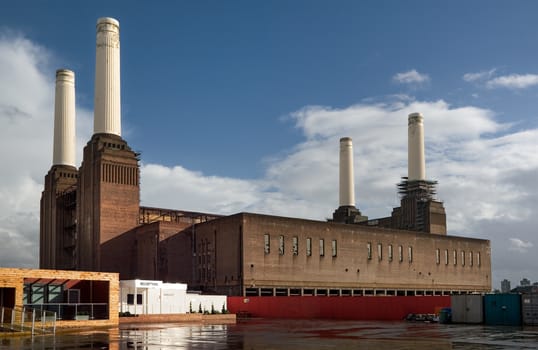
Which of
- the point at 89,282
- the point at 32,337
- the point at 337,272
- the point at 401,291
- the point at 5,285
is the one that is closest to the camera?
the point at 32,337

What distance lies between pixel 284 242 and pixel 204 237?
8894 mm

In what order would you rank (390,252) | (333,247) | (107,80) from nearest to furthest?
(107,80), (333,247), (390,252)

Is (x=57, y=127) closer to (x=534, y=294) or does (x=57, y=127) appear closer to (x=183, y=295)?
(x=183, y=295)

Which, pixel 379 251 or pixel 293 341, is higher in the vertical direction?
pixel 379 251

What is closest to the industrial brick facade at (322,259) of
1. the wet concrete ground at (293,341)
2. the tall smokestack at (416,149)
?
the tall smokestack at (416,149)

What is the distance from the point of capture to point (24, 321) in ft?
122

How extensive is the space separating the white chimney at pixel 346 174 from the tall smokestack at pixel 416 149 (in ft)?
30.9

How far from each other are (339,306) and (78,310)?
907 inches

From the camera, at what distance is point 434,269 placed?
9494 centimetres

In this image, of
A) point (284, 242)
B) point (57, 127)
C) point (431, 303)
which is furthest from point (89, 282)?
point (57, 127)

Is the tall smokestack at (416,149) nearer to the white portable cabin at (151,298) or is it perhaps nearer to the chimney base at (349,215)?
the chimney base at (349,215)

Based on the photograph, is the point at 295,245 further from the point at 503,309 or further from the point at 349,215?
the point at 503,309

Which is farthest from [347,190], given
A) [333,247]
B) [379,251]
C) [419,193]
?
[333,247]

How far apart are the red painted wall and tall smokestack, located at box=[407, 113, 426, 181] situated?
4881 centimetres
